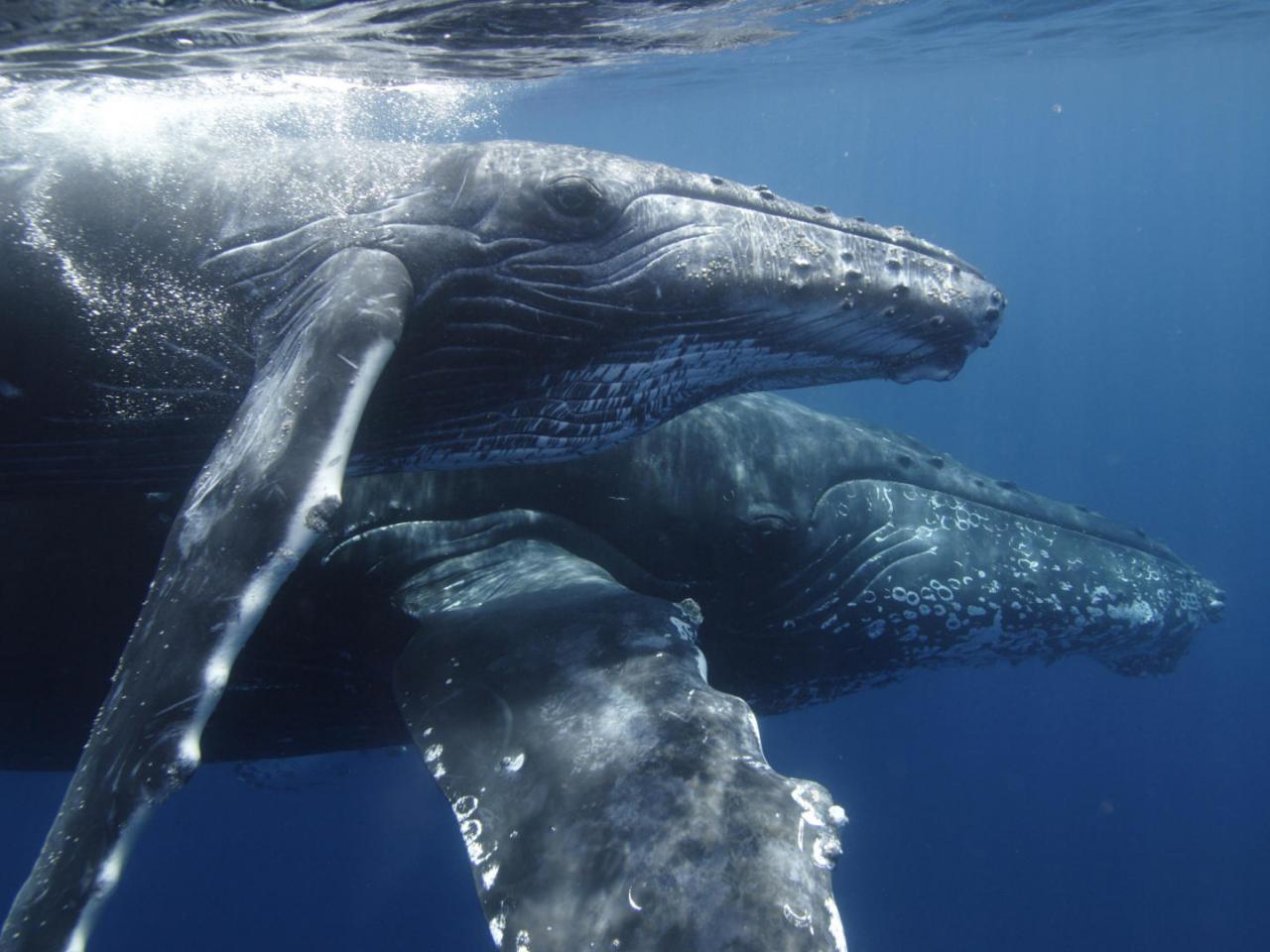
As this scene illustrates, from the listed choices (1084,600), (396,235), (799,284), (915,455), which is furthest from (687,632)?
(1084,600)

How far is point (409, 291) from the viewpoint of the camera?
4.17m

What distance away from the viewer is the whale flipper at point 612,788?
297 cm

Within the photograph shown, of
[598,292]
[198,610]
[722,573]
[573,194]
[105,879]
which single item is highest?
[573,194]

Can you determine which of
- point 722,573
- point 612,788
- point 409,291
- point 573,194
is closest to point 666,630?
point 612,788

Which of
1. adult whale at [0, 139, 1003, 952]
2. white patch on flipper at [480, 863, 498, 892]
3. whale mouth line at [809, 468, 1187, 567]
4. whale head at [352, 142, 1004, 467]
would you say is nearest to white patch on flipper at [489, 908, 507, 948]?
white patch on flipper at [480, 863, 498, 892]

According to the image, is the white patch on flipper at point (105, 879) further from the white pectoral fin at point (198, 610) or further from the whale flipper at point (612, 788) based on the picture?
the whale flipper at point (612, 788)

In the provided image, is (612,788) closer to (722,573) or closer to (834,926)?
(834,926)

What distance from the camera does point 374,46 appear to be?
1319 centimetres

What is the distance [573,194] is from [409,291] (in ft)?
3.68

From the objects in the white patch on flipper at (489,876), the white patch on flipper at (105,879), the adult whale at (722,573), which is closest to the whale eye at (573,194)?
the adult whale at (722,573)

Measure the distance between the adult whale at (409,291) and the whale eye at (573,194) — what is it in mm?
12

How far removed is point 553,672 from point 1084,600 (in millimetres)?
6576

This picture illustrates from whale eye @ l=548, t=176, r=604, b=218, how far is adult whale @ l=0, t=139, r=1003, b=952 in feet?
0.04

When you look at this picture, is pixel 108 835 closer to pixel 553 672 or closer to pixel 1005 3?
pixel 553 672
